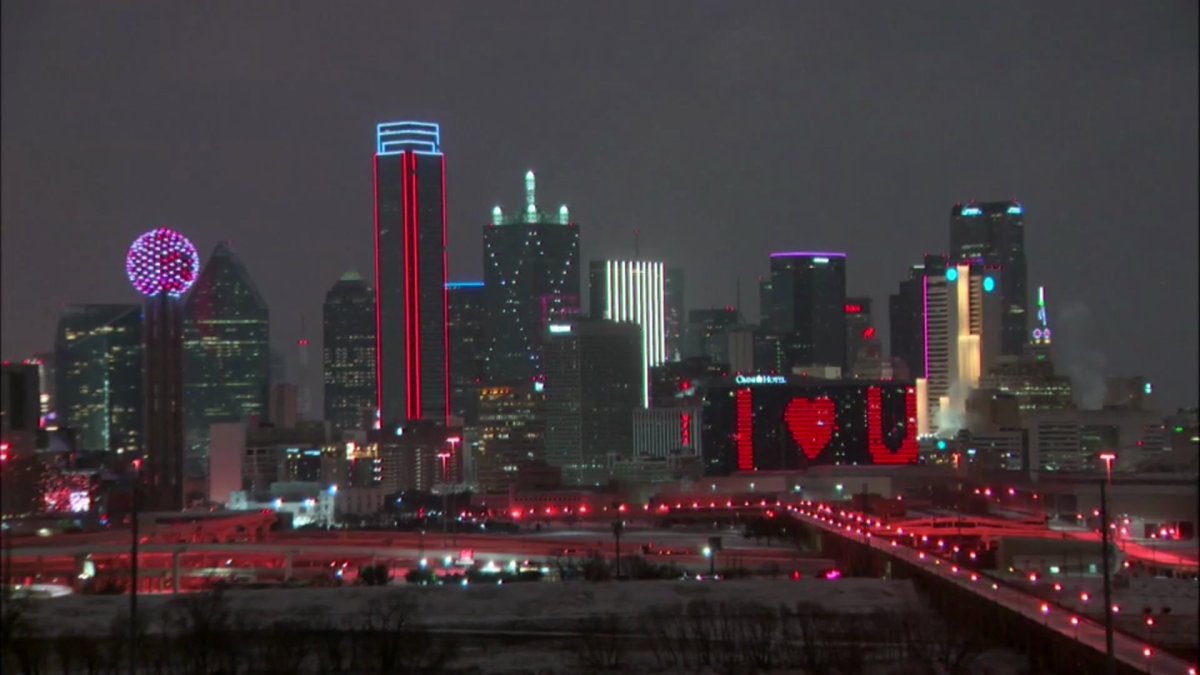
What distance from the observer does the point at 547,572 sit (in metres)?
29.4

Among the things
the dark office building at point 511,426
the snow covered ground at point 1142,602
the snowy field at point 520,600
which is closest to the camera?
the snow covered ground at point 1142,602

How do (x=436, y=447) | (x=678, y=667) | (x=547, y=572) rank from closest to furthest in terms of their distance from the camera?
(x=678, y=667)
(x=547, y=572)
(x=436, y=447)

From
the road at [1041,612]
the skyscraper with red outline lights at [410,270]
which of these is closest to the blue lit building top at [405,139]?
the skyscraper with red outline lights at [410,270]

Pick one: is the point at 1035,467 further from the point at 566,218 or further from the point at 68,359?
the point at 566,218

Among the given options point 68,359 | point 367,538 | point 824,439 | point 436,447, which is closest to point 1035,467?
point 824,439

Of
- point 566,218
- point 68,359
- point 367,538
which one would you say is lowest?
point 367,538

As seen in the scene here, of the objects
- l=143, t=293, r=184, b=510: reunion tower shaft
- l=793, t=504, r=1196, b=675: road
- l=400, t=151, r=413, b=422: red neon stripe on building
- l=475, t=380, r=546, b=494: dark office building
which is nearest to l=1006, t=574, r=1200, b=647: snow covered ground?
l=793, t=504, r=1196, b=675: road

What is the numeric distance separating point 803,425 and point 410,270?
94.9 feet

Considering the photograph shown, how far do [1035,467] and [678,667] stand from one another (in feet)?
169

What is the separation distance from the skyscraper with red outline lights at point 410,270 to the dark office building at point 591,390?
652cm

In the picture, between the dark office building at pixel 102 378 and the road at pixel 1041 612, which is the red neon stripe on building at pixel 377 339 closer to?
the dark office building at pixel 102 378

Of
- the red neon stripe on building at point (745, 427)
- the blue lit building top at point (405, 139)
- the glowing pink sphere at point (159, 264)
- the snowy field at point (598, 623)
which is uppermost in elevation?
the blue lit building top at point (405, 139)

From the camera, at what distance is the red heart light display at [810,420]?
72.2m

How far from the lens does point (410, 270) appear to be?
9294 centimetres
